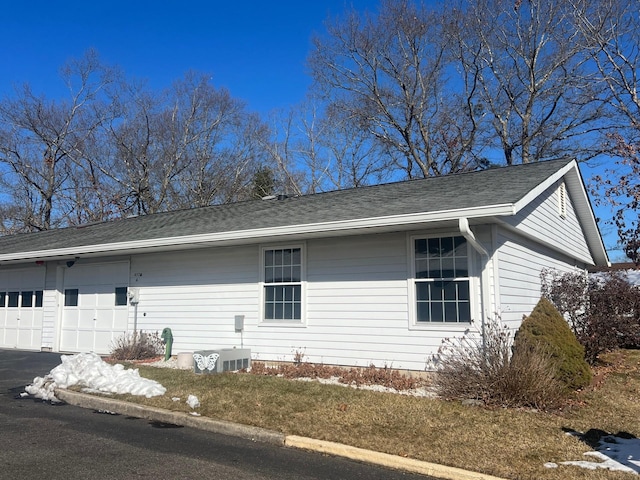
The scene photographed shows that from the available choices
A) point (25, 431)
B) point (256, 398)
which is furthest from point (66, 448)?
point (256, 398)

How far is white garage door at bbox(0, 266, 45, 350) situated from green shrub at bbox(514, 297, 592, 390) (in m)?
13.6

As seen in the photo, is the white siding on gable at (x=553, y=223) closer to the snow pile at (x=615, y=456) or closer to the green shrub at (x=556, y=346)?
the green shrub at (x=556, y=346)

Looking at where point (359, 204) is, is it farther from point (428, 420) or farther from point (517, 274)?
point (428, 420)

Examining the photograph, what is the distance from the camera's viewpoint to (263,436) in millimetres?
6355

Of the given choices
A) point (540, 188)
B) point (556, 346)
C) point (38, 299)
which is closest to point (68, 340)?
point (38, 299)

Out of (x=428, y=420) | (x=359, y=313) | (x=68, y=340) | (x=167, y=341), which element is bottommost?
(x=428, y=420)

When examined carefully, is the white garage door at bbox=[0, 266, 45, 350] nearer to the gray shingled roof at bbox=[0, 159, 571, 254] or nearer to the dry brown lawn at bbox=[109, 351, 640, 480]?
the gray shingled roof at bbox=[0, 159, 571, 254]

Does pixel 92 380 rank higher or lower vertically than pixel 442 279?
lower

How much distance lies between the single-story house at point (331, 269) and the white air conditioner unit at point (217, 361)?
73 cm

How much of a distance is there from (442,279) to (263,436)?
14.1 feet

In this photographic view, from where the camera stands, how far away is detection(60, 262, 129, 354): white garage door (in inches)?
537

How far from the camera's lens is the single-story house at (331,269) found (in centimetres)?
894

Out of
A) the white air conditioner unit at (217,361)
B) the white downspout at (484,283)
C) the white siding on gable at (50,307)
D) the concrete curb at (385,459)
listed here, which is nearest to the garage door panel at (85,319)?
the white siding on gable at (50,307)

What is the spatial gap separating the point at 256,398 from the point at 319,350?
256 cm
